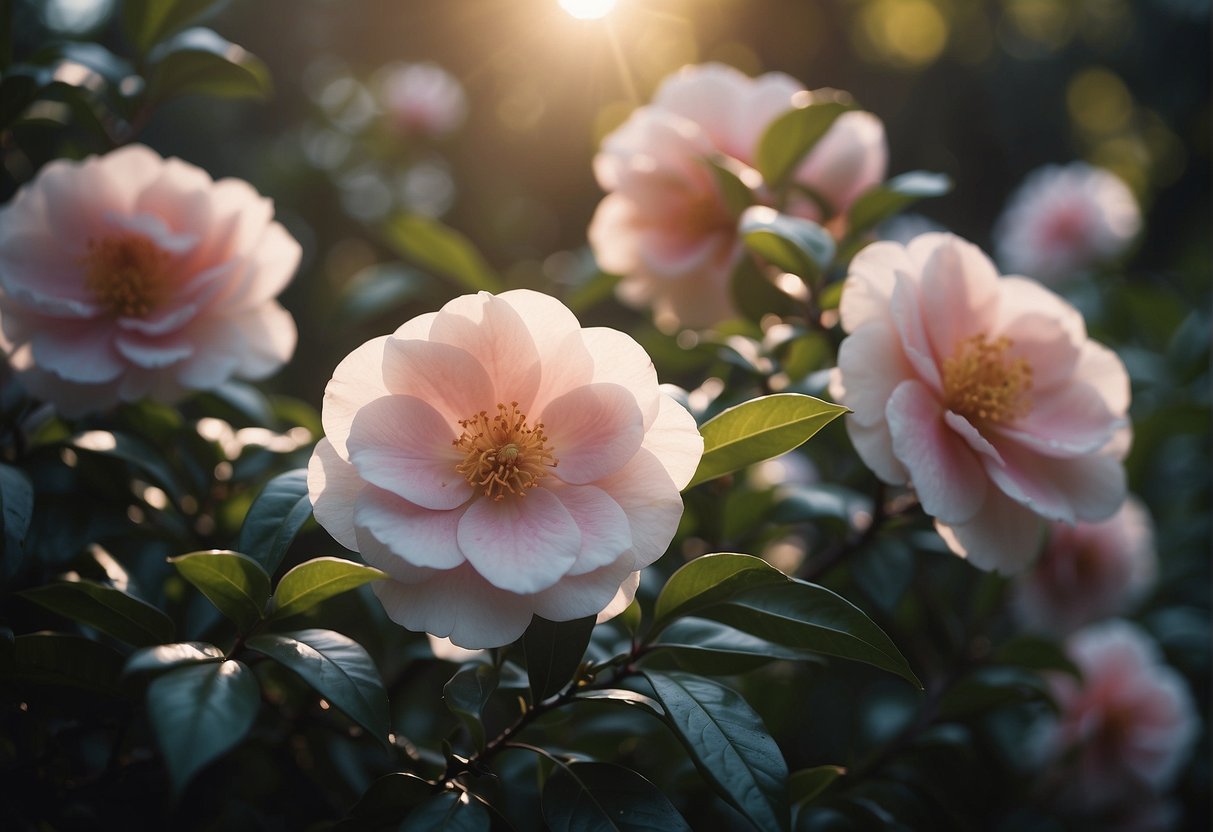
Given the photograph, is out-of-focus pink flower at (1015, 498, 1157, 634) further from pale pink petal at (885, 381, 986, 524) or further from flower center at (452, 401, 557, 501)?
flower center at (452, 401, 557, 501)

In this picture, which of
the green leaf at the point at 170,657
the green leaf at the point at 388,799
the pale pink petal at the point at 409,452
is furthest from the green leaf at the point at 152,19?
the green leaf at the point at 388,799

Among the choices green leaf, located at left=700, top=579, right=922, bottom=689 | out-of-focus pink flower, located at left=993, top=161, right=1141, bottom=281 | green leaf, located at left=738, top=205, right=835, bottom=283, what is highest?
green leaf, located at left=738, top=205, right=835, bottom=283

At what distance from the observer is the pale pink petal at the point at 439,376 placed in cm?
75

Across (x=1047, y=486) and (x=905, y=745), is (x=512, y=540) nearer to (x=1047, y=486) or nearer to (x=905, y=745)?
(x=1047, y=486)

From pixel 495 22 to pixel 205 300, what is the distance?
2104 millimetres

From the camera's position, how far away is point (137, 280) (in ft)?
3.46

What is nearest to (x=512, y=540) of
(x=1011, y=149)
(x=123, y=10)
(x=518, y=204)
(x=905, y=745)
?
(x=905, y=745)

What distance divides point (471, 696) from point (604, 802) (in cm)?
15

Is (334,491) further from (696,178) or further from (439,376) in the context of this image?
(696,178)

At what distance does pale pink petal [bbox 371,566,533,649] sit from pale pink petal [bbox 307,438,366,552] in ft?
0.17

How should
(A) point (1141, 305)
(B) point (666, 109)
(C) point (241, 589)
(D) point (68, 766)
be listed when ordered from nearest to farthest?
(C) point (241, 589) → (D) point (68, 766) → (B) point (666, 109) → (A) point (1141, 305)

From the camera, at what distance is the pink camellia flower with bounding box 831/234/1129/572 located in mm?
875

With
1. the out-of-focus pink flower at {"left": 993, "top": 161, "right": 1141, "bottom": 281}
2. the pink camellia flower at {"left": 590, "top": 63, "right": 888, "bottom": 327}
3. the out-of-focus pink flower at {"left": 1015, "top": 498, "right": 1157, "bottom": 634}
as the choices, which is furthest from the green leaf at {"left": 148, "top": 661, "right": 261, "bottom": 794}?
the out-of-focus pink flower at {"left": 993, "top": 161, "right": 1141, "bottom": 281}

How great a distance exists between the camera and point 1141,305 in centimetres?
216
